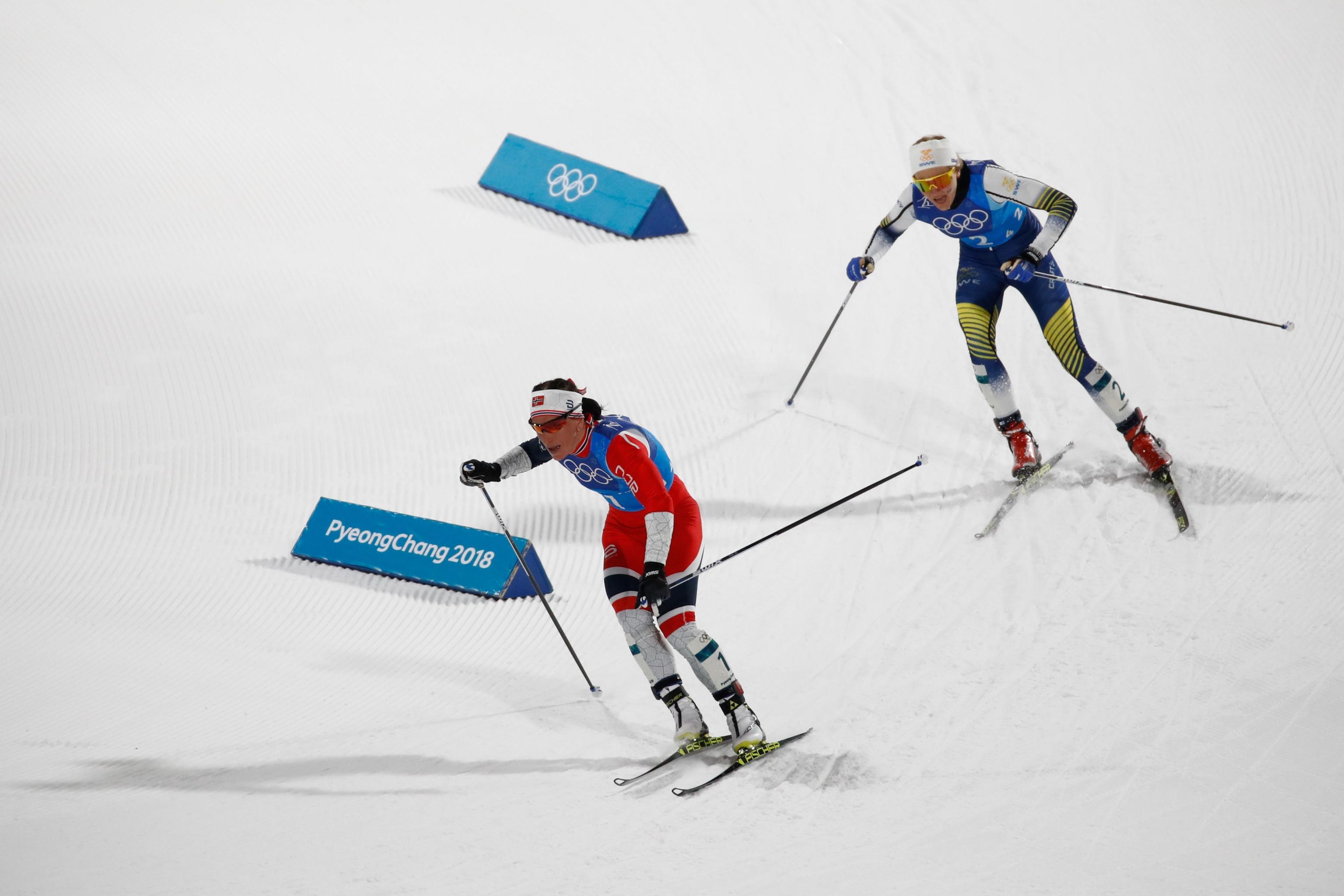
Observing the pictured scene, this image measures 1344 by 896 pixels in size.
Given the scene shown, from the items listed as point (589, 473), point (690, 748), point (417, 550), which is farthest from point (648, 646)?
point (417, 550)

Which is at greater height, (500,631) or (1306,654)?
(1306,654)

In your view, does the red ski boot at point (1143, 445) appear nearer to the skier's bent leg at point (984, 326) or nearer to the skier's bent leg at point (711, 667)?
the skier's bent leg at point (984, 326)

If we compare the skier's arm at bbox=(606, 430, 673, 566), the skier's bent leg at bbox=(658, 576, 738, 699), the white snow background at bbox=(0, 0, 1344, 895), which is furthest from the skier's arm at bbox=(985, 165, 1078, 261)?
the skier's bent leg at bbox=(658, 576, 738, 699)

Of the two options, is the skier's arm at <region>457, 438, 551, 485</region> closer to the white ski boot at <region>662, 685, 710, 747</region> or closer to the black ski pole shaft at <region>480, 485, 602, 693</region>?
the black ski pole shaft at <region>480, 485, 602, 693</region>

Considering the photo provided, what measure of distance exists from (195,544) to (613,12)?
8051mm

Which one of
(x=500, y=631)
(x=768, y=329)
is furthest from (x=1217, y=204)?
(x=500, y=631)

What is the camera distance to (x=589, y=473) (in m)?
4.07

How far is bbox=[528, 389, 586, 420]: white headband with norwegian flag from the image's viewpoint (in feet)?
12.7

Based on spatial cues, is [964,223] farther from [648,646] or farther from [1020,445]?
[648,646]

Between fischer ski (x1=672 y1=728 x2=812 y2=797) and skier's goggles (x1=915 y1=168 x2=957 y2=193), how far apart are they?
2.67 metres

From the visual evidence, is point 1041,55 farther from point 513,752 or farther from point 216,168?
point 513,752

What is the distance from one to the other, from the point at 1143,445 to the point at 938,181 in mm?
1818

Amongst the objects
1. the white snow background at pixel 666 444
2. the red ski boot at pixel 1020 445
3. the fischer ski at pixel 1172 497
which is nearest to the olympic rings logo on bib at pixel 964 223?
the red ski boot at pixel 1020 445

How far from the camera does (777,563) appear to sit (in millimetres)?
5562
